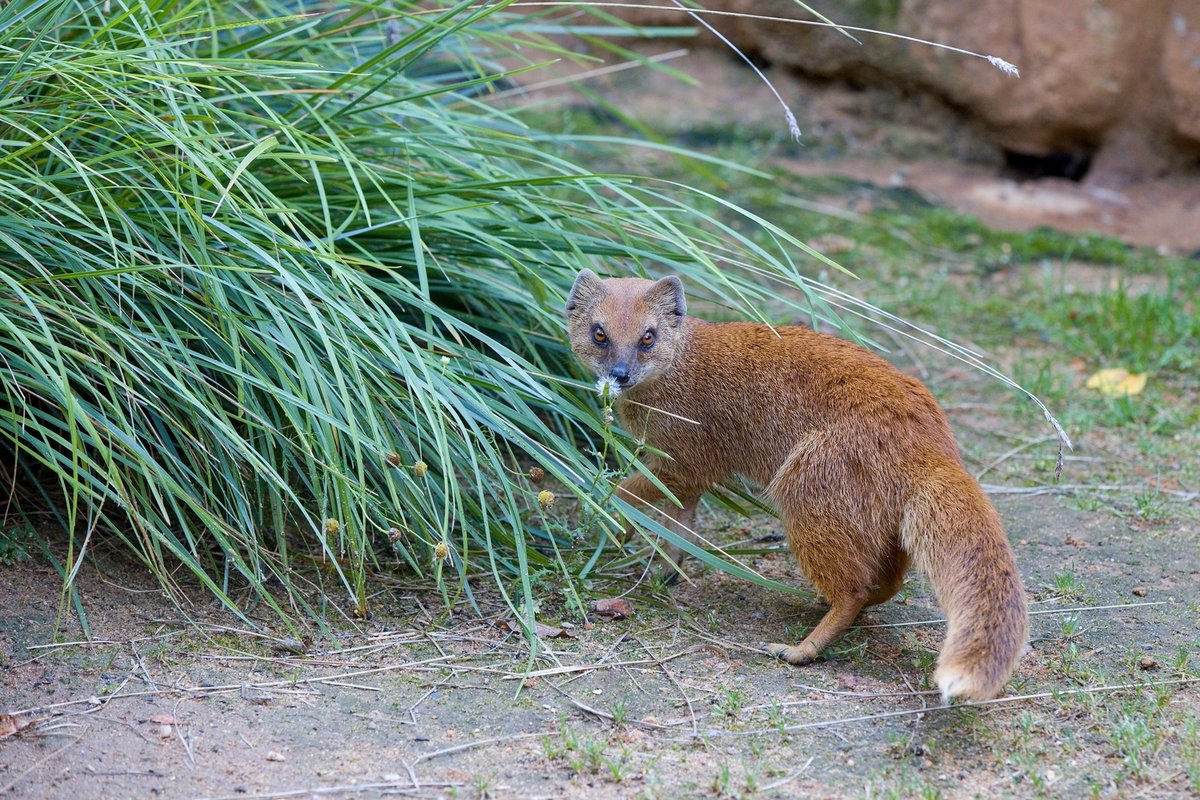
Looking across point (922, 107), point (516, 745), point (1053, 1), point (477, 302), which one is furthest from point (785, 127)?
point (516, 745)

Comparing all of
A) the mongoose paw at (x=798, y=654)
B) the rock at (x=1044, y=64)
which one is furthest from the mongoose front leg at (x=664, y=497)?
the rock at (x=1044, y=64)

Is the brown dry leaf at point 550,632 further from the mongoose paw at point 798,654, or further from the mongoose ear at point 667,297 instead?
the mongoose ear at point 667,297

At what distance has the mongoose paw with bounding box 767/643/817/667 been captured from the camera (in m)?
3.38

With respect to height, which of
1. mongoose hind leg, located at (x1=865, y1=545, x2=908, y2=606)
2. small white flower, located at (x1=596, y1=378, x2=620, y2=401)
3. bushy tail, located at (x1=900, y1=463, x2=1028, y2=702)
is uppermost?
small white flower, located at (x1=596, y1=378, x2=620, y2=401)

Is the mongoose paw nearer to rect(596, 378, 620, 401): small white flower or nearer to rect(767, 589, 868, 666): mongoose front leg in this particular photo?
rect(767, 589, 868, 666): mongoose front leg

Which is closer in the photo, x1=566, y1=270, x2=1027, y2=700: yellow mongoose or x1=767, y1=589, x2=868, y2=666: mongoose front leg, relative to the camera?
x1=566, y1=270, x2=1027, y2=700: yellow mongoose

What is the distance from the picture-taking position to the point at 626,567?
3.94 metres

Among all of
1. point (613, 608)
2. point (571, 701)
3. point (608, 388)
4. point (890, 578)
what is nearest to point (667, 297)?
point (608, 388)

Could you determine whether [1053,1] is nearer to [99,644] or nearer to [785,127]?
[785,127]

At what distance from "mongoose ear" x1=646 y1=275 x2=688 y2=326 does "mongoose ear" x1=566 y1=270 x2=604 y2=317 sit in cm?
17

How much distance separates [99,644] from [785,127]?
243 inches

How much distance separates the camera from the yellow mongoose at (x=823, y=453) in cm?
305

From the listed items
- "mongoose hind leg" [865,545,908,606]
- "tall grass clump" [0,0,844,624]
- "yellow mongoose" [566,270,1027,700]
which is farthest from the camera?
"mongoose hind leg" [865,545,908,606]

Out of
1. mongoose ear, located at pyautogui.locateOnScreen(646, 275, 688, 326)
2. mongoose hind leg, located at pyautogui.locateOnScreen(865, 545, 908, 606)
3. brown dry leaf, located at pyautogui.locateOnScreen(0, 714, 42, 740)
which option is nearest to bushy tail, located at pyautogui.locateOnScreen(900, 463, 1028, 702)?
mongoose hind leg, located at pyautogui.locateOnScreen(865, 545, 908, 606)
